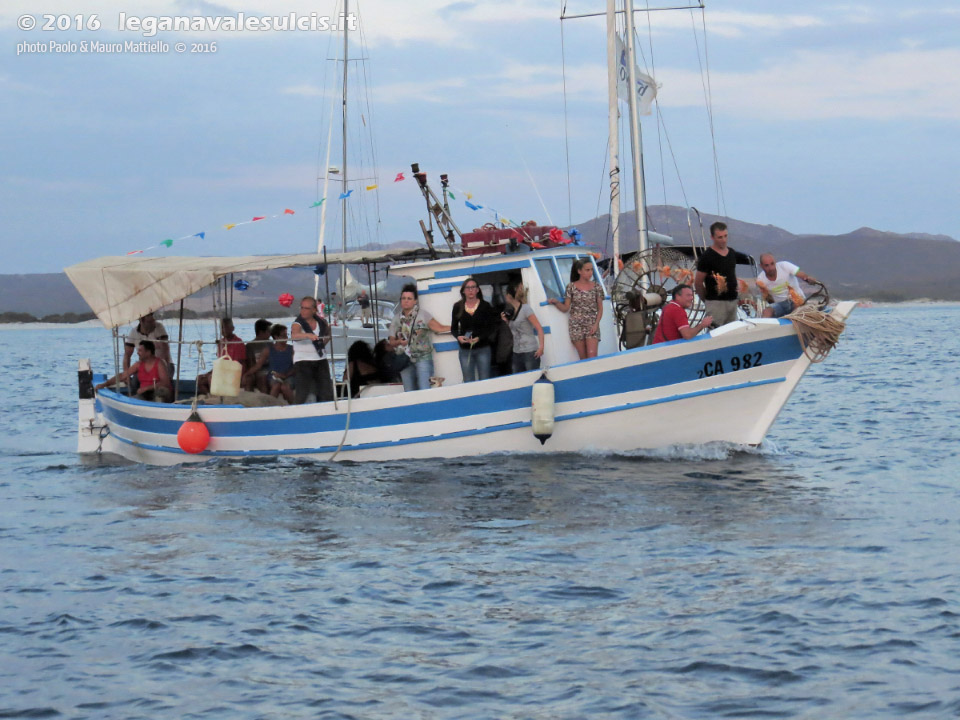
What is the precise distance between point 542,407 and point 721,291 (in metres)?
2.67

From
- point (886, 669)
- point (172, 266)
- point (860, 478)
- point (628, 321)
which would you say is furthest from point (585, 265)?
point (886, 669)

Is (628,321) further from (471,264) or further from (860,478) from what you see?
(860,478)

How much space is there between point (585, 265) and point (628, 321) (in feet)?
3.97

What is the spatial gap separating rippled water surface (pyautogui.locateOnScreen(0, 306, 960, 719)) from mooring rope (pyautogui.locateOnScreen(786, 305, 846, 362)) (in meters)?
1.63

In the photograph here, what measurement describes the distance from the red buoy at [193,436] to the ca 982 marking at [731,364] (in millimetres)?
6705

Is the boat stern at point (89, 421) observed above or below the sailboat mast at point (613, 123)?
below

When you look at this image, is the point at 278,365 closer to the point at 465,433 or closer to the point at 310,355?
the point at 310,355

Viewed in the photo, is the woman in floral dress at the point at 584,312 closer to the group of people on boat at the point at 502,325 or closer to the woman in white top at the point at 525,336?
the group of people on boat at the point at 502,325

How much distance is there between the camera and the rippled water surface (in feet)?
22.5

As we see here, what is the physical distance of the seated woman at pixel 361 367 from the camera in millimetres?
15070

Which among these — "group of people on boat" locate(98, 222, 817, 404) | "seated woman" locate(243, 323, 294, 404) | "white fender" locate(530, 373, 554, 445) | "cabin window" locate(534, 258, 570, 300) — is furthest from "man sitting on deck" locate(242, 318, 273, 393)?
"white fender" locate(530, 373, 554, 445)

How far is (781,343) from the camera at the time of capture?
13.4 meters

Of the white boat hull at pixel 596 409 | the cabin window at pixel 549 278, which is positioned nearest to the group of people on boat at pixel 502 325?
the cabin window at pixel 549 278

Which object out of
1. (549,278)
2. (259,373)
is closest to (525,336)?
(549,278)
